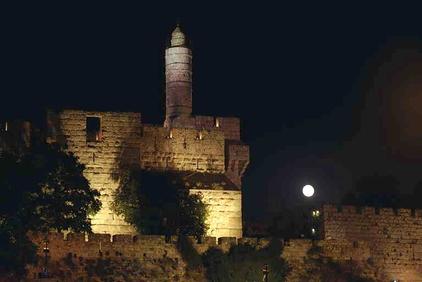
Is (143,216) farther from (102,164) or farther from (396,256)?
(396,256)

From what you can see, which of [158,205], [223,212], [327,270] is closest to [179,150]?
[158,205]

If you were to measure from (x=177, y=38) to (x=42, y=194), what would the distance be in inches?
454

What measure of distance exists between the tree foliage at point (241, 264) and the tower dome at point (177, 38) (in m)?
12.1

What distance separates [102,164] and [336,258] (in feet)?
28.0

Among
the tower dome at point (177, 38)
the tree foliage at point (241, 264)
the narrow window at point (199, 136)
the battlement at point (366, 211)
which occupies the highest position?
the tower dome at point (177, 38)

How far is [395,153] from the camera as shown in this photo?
83.2 metres

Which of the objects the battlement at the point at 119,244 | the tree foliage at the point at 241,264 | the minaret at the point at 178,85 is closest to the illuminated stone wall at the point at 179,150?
the minaret at the point at 178,85

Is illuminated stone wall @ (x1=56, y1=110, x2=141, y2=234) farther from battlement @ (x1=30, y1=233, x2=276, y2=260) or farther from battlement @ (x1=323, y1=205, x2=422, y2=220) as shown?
battlement @ (x1=323, y1=205, x2=422, y2=220)

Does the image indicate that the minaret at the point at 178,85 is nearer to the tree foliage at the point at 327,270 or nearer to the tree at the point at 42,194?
the tree at the point at 42,194

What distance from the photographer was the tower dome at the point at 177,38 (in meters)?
72.9

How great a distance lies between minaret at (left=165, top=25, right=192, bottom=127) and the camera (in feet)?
235

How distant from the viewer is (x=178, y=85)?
71.9 metres

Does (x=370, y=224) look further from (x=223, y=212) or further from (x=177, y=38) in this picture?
(x=177, y=38)

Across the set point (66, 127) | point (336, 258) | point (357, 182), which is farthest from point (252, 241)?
point (357, 182)
